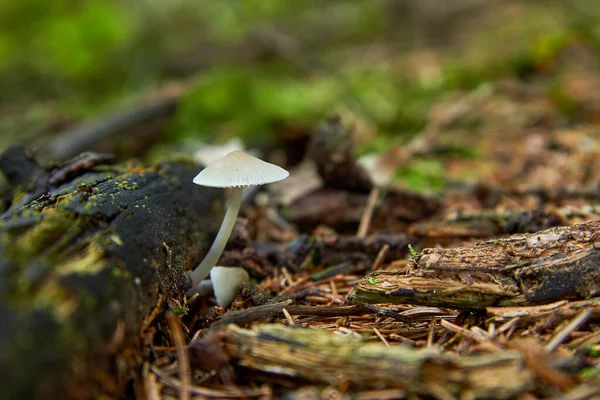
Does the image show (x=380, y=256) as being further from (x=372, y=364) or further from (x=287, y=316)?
(x=372, y=364)

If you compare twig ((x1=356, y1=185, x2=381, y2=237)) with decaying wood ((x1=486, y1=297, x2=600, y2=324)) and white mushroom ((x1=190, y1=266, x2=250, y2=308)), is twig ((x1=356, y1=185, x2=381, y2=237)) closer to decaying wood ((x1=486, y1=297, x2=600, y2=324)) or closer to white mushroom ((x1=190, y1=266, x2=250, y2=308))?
white mushroom ((x1=190, y1=266, x2=250, y2=308))

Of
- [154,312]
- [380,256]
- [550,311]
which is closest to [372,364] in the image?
[550,311]

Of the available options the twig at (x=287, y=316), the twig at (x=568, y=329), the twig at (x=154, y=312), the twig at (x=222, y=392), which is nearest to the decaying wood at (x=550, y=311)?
the twig at (x=568, y=329)

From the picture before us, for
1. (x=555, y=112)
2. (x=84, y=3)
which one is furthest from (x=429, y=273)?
(x=84, y=3)

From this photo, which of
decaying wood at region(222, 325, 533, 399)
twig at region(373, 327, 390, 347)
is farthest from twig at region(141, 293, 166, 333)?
twig at region(373, 327, 390, 347)

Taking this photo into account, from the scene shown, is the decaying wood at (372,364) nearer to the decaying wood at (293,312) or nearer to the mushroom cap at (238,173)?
the decaying wood at (293,312)

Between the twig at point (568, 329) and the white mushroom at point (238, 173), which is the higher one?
the white mushroom at point (238, 173)

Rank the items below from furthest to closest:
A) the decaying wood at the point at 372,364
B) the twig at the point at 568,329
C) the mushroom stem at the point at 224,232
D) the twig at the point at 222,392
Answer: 1. the mushroom stem at the point at 224,232
2. the twig at the point at 568,329
3. the twig at the point at 222,392
4. the decaying wood at the point at 372,364

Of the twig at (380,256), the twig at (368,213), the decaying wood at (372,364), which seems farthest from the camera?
the twig at (368,213)

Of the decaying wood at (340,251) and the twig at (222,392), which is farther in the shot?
the decaying wood at (340,251)
